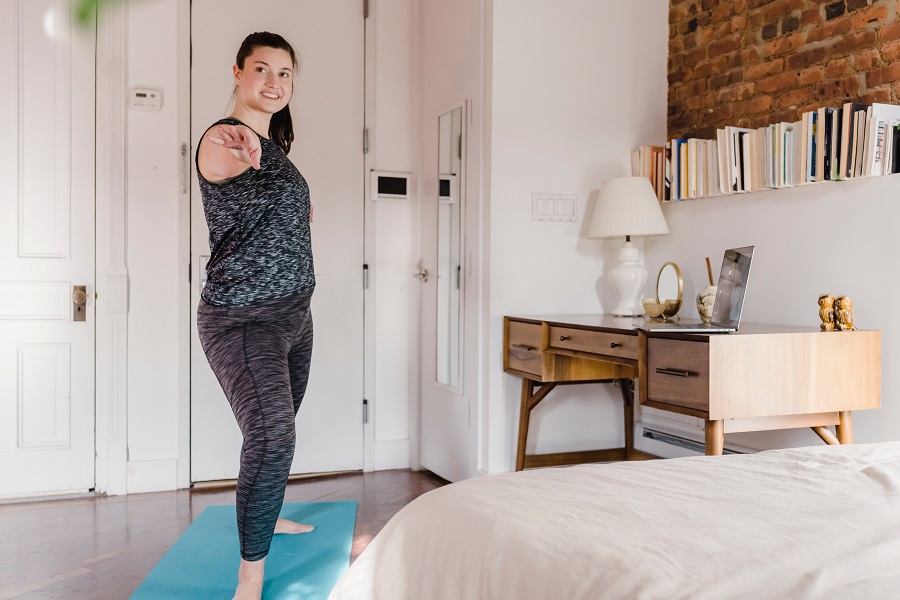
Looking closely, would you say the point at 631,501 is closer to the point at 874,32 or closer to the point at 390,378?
the point at 874,32

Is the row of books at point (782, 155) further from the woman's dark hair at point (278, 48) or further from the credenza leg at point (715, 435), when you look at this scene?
the woman's dark hair at point (278, 48)

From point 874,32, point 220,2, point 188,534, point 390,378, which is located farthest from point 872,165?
point 220,2

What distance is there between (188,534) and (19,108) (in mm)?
1990

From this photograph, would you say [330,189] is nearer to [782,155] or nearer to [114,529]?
[114,529]

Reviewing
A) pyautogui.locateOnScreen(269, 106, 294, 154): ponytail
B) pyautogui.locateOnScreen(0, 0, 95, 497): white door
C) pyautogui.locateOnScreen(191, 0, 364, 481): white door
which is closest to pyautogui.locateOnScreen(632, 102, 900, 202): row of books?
pyautogui.locateOnScreen(191, 0, 364, 481): white door

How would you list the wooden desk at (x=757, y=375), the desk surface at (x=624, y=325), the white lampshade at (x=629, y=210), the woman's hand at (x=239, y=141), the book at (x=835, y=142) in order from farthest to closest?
the white lampshade at (x=629, y=210), the book at (x=835, y=142), the desk surface at (x=624, y=325), the wooden desk at (x=757, y=375), the woman's hand at (x=239, y=141)

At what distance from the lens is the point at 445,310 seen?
3600 millimetres

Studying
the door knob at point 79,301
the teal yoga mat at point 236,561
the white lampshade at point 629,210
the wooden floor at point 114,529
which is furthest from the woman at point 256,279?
the door knob at point 79,301

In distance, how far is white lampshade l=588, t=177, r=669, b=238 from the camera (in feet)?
10.1

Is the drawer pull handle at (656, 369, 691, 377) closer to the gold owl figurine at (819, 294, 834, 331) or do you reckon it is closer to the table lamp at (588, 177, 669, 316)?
the gold owl figurine at (819, 294, 834, 331)

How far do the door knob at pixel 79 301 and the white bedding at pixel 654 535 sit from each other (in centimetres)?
274

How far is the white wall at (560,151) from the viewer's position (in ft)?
10.6

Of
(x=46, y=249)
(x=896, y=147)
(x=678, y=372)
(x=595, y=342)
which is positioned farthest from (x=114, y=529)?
(x=896, y=147)

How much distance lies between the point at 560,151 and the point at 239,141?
1.67 metres
